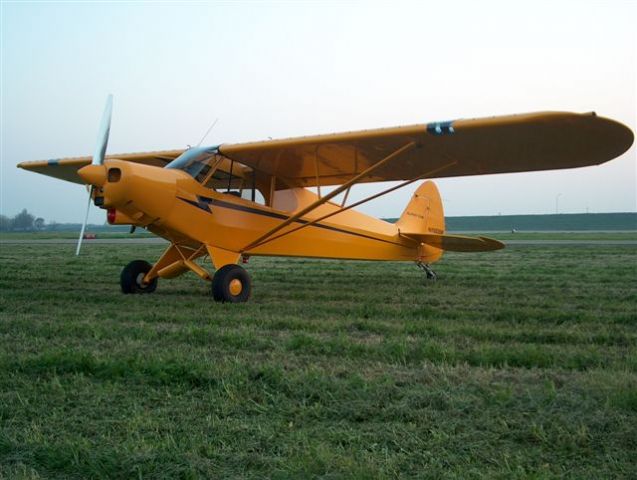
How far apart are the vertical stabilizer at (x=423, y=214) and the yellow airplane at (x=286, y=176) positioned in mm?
1834

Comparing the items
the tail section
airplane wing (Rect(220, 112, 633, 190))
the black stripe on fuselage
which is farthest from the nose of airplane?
Result: the tail section

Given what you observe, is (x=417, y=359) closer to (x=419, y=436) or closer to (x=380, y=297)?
(x=419, y=436)

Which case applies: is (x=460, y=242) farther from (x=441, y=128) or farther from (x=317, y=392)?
(x=317, y=392)

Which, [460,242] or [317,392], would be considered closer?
[317,392]

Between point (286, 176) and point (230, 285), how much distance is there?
2987 millimetres

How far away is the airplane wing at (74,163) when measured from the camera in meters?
10.9

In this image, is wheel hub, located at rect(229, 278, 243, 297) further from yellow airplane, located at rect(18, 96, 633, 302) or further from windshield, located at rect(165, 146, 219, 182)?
windshield, located at rect(165, 146, 219, 182)

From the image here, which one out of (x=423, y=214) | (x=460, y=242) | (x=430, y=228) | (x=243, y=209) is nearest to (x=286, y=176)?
(x=243, y=209)

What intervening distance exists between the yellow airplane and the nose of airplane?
0.04 ft

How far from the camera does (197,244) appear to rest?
880 cm

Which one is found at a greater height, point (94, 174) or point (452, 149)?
point (452, 149)

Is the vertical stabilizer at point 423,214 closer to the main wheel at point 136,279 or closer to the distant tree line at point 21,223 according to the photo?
the main wheel at point 136,279

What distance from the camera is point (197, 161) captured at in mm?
8852

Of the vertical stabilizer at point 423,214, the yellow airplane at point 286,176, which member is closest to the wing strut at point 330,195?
the yellow airplane at point 286,176
